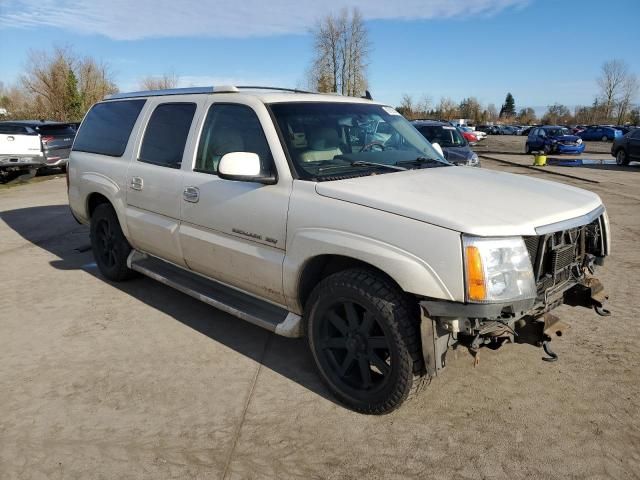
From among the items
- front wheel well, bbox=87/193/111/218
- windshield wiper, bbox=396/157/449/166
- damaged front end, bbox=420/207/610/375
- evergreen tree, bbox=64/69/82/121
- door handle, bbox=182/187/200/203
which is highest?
evergreen tree, bbox=64/69/82/121

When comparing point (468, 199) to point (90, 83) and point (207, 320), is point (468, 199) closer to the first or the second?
point (207, 320)

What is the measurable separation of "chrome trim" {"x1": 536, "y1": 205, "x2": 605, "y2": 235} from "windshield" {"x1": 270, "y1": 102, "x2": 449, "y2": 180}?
113cm

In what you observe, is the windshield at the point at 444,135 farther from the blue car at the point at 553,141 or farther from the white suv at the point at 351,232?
the blue car at the point at 553,141

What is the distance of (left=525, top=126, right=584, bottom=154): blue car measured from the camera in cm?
2631

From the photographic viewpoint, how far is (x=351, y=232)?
294cm

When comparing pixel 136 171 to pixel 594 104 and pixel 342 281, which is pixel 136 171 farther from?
pixel 594 104

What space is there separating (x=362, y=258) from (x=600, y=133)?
5104cm

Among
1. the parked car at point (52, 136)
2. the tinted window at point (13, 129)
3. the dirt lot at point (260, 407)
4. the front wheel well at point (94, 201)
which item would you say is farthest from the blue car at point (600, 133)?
the front wheel well at point (94, 201)

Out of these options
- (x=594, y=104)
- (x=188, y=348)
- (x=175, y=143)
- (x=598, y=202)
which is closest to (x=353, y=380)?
(x=188, y=348)

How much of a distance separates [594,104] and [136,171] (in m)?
94.5

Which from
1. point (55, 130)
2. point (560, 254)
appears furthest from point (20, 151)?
point (560, 254)

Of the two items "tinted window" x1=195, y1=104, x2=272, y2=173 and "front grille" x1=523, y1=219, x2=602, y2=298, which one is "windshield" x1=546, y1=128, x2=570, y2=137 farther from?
"tinted window" x1=195, y1=104, x2=272, y2=173

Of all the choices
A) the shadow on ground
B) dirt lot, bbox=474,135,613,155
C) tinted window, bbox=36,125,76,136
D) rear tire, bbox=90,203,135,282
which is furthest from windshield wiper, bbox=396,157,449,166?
dirt lot, bbox=474,135,613,155

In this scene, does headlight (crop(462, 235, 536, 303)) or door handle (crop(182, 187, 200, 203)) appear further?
door handle (crop(182, 187, 200, 203))
